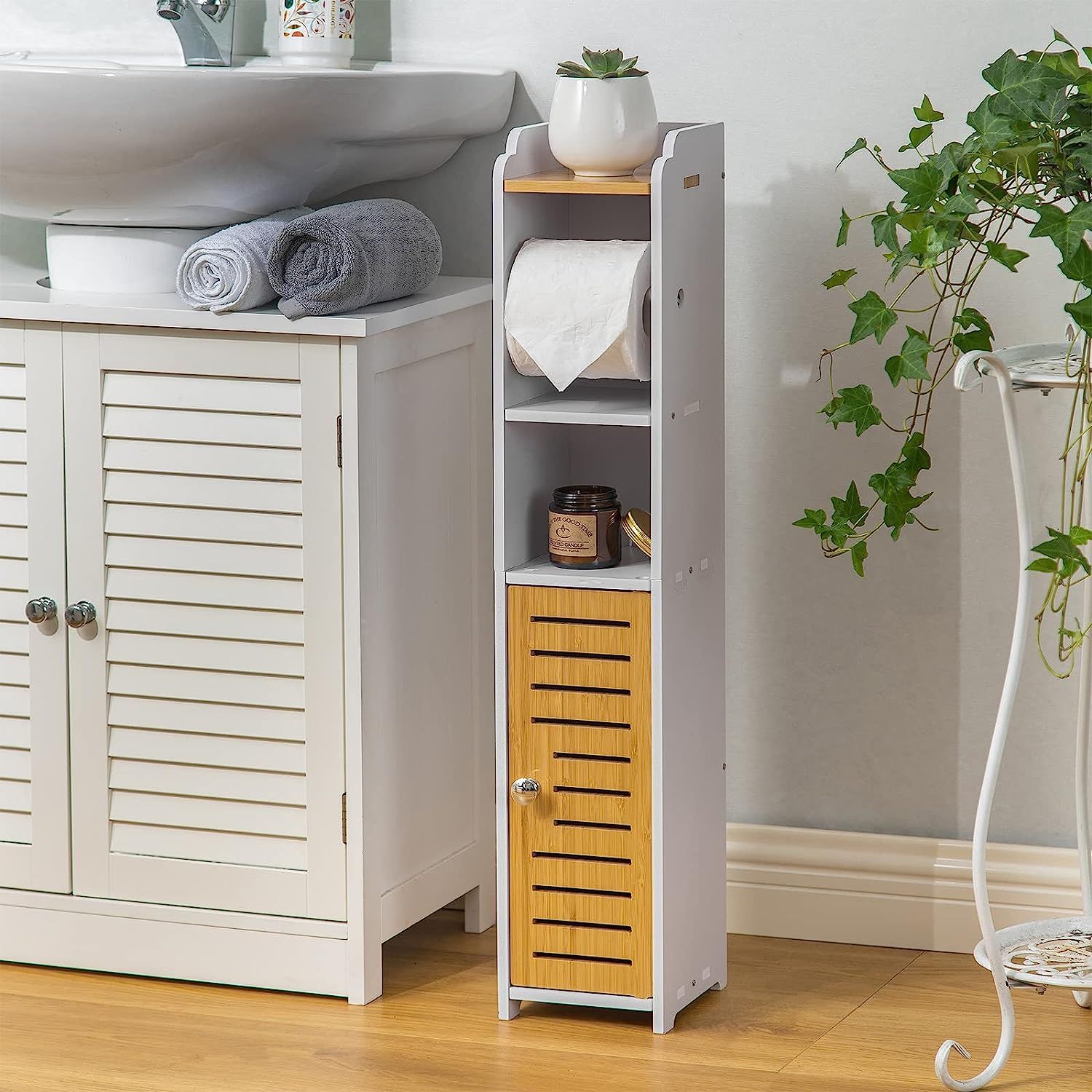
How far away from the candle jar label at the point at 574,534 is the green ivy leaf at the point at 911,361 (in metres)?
0.35

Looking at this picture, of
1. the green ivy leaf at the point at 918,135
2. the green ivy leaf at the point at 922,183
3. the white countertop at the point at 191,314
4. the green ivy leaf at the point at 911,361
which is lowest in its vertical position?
the green ivy leaf at the point at 911,361

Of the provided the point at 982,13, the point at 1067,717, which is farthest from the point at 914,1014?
the point at 982,13

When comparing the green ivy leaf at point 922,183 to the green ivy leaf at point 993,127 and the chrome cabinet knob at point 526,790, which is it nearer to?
the green ivy leaf at point 993,127

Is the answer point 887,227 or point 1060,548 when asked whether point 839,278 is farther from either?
point 1060,548

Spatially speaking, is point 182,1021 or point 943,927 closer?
point 182,1021

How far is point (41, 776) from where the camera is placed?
6.68 feet

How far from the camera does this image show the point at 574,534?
188 centimetres

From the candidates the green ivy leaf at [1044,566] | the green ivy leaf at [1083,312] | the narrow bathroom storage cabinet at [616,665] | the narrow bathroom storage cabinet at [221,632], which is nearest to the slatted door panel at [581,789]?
the narrow bathroom storage cabinet at [616,665]

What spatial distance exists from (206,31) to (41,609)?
2.40ft

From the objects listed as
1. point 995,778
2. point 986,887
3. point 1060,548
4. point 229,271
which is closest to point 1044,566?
point 1060,548

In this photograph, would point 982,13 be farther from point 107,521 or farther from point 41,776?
point 41,776

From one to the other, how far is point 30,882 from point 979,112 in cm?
A: 134

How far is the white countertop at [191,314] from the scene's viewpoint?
73.3 inches

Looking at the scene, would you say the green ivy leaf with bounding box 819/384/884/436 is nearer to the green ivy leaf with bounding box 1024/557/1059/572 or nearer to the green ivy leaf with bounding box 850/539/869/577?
the green ivy leaf with bounding box 850/539/869/577
